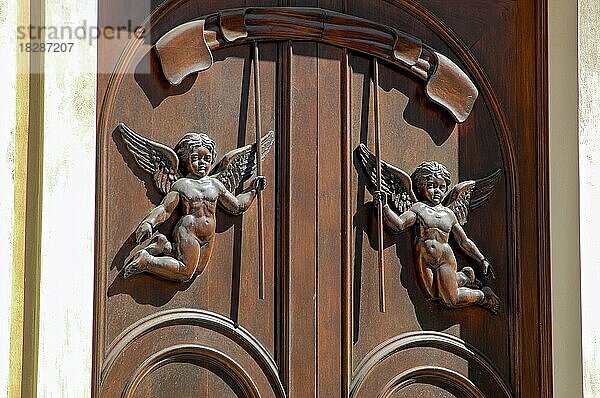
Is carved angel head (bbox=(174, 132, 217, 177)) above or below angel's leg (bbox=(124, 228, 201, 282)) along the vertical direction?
above

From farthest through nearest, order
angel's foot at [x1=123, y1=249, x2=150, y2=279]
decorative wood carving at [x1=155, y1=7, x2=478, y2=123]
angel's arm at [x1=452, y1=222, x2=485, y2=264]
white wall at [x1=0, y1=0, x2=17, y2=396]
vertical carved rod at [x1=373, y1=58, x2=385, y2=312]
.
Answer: angel's arm at [x1=452, y1=222, x2=485, y2=264] < vertical carved rod at [x1=373, y1=58, x2=385, y2=312] < decorative wood carving at [x1=155, y1=7, x2=478, y2=123] < angel's foot at [x1=123, y1=249, x2=150, y2=279] < white wall at [x1=0, y1=0, x2=17, y2=396]

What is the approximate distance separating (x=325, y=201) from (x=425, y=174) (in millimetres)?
310

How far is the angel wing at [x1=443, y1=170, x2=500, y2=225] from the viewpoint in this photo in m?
3.26

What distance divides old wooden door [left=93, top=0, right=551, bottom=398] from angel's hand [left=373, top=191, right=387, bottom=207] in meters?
0.04

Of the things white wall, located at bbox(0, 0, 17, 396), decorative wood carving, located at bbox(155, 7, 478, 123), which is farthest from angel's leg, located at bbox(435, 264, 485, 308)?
white wall, located at bbox(0, 0, 17, 396)

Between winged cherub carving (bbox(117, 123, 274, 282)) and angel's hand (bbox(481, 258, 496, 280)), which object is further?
angel's hand (bbox(481, 258, 496, 280))

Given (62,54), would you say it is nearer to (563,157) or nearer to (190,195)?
(190,195)

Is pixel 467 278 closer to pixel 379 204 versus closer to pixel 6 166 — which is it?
pixel 379 204

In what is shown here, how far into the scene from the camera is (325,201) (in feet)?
10.2

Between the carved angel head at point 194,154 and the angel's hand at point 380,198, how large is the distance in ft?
1.54

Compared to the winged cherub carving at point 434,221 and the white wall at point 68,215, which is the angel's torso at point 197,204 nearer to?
the white wall at point 68,215

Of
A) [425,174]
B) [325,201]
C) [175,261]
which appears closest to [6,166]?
[175,261]

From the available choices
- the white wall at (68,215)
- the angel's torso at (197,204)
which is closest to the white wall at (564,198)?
the angel's torso at (197,204)

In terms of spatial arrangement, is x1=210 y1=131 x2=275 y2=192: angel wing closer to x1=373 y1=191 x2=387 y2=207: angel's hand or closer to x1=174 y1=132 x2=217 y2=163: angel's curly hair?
x1=174 y1=132 x2=217 y2=163: angel's curly hair
